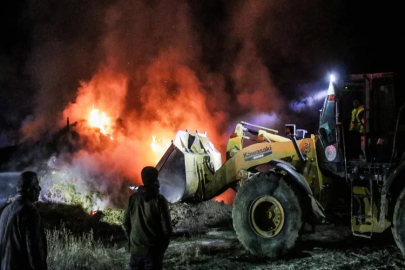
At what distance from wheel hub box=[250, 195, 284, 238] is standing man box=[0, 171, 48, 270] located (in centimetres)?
437

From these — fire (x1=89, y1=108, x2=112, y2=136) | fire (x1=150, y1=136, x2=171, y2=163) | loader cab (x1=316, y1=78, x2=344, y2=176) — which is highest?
fire (x1=89, y1=108, x2=112, y2=136)

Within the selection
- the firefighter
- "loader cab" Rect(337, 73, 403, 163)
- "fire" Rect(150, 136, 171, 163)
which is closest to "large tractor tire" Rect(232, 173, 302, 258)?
the firefighter

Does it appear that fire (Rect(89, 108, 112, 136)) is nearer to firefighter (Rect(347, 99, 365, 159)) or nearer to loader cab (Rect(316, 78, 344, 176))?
loader cab (Rect(316, 78, 344, 176))

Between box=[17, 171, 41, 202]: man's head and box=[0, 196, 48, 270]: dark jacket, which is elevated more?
box=[17, 171, 41, 202]: man's head

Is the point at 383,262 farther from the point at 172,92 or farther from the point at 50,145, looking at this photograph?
the point at 172,92

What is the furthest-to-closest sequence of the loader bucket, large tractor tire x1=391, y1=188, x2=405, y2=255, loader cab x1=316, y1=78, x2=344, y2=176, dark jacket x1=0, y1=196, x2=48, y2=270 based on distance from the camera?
the loader bucket, loader cab x1=316, y1=78, x2=344, y2=176, large tractor tire x1=391, y1=188, x2=405, y2=255, dark jacket x1=0, y1=196, x2=48, y2=270

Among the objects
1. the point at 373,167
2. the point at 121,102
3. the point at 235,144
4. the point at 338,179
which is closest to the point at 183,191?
the point at 235,144

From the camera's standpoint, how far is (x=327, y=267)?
19.6 ft

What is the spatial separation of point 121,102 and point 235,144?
15.9m

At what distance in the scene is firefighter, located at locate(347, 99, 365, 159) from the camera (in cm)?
654

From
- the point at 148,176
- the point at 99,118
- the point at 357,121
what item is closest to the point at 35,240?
the point at 148,176

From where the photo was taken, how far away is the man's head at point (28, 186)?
11.7 ft

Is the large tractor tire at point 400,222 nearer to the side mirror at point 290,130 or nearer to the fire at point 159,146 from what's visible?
the side mirror at point 290,130

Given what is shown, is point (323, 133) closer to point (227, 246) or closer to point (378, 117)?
point (378, 117)
